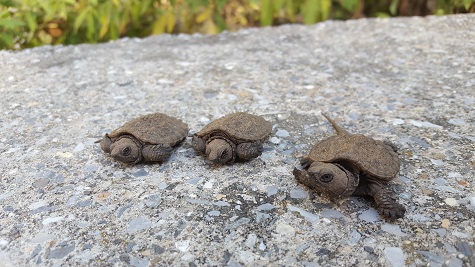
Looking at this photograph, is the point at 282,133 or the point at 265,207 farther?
the point at 282,133

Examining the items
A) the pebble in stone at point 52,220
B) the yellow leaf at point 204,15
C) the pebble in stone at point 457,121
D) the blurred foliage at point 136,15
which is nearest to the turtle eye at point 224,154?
the pebble in stone at point 52,220

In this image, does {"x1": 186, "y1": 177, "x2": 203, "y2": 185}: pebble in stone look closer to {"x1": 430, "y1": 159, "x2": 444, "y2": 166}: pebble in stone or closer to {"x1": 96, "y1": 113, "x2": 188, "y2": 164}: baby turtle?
{"x1": 96, "y1": 113, "x2": 188, "y2": 164}: baby turtle

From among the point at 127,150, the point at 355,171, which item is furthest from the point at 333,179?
the point at 127,150

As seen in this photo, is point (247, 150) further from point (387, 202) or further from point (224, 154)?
point (387, 202)

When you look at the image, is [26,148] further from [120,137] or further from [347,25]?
[347,25]

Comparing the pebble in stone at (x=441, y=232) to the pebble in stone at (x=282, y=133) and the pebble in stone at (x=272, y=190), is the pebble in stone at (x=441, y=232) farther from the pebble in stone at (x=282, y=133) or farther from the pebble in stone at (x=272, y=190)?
the pebble in stone at (x=282, y=133)

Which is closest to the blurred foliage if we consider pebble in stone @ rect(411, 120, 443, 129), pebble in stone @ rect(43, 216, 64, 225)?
pebble in stone @ rect(411, 120, 443, 129)

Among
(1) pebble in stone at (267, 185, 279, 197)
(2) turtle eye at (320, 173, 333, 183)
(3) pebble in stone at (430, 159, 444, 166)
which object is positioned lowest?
(3) pebble in stone at (430, 159, 444, 166)
